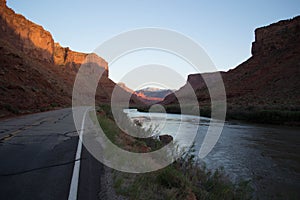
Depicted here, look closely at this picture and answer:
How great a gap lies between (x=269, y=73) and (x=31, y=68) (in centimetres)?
5117

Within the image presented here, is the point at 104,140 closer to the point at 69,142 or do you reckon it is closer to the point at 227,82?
the point at 69,142

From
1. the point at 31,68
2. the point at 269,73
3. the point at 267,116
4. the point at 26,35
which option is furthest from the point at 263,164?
the point at 26,35

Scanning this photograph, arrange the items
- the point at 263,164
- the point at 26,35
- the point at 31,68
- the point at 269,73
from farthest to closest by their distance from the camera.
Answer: the point at 26,35
the point at 269,73
the point at 31,68
the point at 263,164

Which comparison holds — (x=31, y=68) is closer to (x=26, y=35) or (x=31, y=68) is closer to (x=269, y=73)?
(x=26, y=35)

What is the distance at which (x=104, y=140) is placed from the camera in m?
7.16

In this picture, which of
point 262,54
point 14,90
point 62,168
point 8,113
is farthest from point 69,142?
point 262,54

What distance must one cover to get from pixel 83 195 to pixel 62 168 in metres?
1.40

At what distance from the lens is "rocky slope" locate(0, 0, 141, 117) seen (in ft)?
72.3

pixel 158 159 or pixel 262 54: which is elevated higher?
pixel 262 54

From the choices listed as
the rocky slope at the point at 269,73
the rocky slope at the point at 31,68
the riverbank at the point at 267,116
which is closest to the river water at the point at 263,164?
the riverbank at the point at 267,116

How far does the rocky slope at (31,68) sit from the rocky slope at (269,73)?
26.9 metres

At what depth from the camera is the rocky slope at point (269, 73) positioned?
38.7 m

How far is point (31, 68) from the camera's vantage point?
36.3 meters

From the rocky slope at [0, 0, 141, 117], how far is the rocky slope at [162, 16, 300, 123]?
26927 mm
